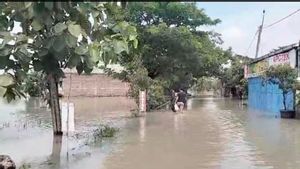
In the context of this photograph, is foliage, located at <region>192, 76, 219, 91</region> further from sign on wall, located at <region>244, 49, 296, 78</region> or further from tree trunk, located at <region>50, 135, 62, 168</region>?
tree trunk, located at <region>50, 135, 62, 168</region>

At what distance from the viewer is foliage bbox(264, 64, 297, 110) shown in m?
21.2

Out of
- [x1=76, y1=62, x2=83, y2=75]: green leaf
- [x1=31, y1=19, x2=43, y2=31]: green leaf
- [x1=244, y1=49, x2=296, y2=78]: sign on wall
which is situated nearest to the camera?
[x1=31, y1=19, x2=43, y2=31]: green leaf

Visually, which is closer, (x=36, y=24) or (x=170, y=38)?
(x=36, y=24)

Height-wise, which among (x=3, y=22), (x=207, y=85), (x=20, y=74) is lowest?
(x=20, y=74)

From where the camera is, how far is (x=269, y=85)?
1070 inches

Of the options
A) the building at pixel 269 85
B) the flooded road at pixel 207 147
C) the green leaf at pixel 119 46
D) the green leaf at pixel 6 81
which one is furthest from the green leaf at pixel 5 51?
the building at pixel 269 85

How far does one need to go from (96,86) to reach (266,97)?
85.2 ft

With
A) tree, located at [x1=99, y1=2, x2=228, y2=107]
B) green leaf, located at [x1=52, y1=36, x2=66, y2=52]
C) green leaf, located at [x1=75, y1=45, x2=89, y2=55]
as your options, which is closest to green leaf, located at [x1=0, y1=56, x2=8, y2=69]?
green leaf, located at [x1=75, y1=45, x2=89, y2=55]

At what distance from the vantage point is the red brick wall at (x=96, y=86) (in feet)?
165

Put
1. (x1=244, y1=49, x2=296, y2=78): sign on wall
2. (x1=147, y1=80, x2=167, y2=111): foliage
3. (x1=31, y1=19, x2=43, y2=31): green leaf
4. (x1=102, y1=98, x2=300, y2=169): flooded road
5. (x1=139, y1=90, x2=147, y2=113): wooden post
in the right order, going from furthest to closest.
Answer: (x1=147, y1=80, x2=167, y2=111): foliage < (x1=139, y1=90, x2=147, y2=113): wooden post < (x1=244, y1=49, x2=296, y2=78): sign on wall < (x1=102, y1=98, x2=300, y2=169): flooded road < (x1=31, y1=19, x2=43, y2=31): green leaf

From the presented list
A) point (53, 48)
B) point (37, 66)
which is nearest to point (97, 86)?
point (37, 66)

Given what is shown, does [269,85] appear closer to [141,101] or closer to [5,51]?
[141,101]

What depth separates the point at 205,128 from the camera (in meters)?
18.1

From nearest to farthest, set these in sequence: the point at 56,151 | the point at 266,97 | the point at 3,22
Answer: the point at 3,22 → the point at 56,151 → the point at 266,97
